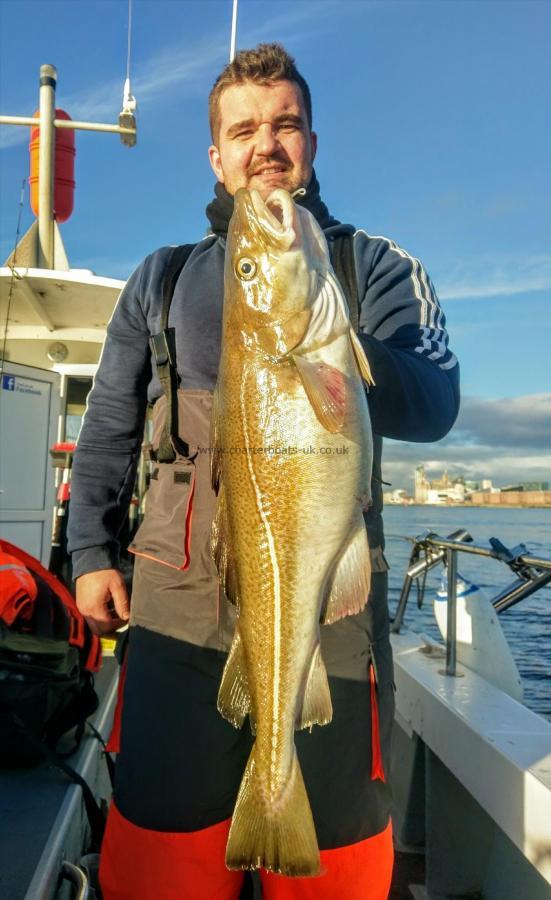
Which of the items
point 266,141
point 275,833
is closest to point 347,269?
point 266,141

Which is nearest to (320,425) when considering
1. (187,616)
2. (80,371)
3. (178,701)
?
(187,616)

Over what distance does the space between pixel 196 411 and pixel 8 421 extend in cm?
531

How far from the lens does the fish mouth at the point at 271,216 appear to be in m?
1.82

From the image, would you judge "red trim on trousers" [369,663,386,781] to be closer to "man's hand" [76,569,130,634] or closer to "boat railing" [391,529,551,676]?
"man's hand" [76,569,130,634]

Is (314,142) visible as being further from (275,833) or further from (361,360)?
(275,833)

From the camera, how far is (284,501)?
172 centimetres

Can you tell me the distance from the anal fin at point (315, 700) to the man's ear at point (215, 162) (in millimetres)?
1807

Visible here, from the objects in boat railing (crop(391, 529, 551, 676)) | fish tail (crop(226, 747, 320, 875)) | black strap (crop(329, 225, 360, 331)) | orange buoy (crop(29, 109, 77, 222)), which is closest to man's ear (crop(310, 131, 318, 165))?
black strap (crop(329, 225, 360, 331))

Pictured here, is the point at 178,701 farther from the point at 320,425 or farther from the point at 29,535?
the point at 29,535

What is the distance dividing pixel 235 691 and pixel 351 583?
1.46 feet

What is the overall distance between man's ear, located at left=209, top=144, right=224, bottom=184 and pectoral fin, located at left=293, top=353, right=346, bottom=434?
1.24 metres

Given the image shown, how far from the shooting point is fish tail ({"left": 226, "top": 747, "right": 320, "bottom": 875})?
1669 mm

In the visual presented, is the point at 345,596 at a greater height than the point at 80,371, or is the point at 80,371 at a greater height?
the point at 80,371

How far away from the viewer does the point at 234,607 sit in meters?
2.04
